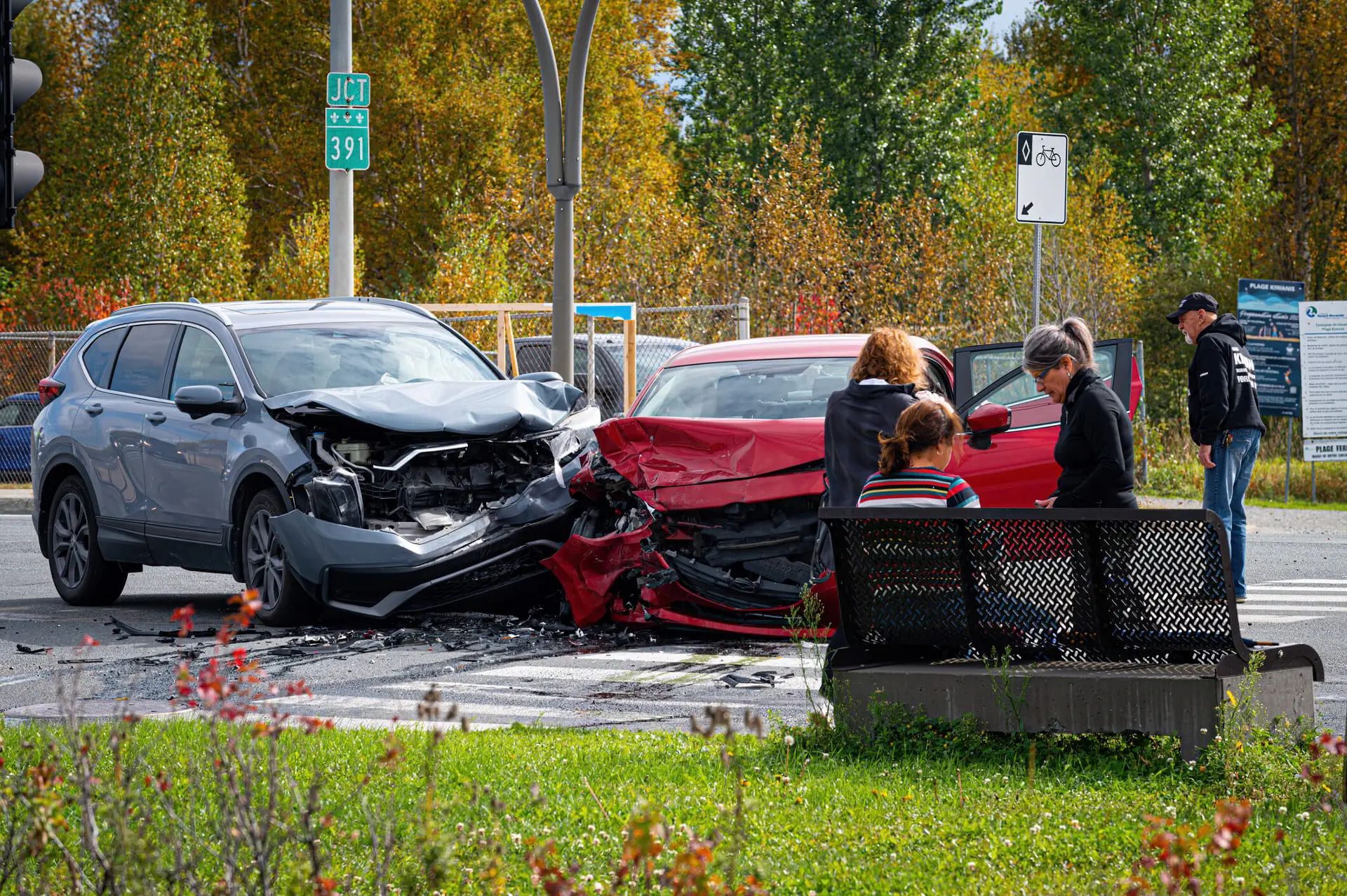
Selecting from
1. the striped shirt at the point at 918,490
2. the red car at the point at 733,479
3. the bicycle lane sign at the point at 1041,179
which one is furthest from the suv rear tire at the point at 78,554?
the bicycle lane sign at the point at 1041,179

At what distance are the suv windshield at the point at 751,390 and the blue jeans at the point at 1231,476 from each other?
93.3 inches

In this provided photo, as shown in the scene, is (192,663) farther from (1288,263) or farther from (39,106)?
(39,106)

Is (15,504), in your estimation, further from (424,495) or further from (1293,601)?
(1293,601)

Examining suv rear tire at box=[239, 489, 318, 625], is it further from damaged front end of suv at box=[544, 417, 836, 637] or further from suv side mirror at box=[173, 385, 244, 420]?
damaged front end of suv at box=[544, 417, 836, 637]

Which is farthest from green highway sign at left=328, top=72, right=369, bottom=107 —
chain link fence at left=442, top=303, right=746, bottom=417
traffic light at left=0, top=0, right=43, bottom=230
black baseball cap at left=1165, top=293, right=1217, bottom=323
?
traffic light at left=0, top=0, right=43, bottom=230

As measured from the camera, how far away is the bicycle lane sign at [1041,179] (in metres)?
13.2

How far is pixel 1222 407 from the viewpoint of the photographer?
9.89 meters

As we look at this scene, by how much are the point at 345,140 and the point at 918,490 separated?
11506 mm

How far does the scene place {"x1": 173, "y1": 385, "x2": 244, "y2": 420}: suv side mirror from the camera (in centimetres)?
948

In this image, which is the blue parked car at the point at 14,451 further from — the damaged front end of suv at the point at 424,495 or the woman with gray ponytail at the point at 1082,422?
the woman with gray ponytail at the point at 1082,422

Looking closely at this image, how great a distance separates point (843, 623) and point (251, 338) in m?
5.50

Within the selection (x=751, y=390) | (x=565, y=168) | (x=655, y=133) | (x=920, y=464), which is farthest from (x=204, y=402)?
(x=655, y=133)

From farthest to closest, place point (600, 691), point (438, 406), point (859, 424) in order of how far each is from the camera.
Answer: point (438, 406)
point (600, 691)
point (859, 424)

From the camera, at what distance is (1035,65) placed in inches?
2000
